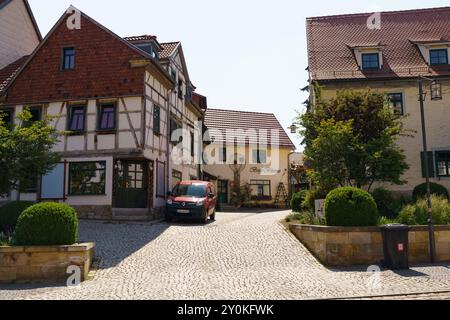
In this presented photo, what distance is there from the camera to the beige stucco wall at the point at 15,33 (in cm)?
2400

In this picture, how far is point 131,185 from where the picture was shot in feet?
64.4

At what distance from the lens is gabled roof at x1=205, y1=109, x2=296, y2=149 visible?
3612 centimetres

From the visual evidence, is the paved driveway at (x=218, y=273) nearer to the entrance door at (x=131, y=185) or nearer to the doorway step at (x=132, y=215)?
the doorway step at (x=132, y=215)

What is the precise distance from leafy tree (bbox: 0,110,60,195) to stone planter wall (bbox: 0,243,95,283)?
163 inches

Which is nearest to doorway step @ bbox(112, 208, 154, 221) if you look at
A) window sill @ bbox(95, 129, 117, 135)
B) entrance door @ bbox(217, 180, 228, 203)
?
window sill @ bbox(95, 129, 117, 135)

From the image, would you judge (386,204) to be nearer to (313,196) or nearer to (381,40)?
(313,196)

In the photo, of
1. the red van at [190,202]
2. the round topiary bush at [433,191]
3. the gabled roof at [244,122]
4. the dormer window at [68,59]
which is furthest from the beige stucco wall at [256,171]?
the round topiary bush at [433,191]

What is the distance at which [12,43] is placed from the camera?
81.3 feet

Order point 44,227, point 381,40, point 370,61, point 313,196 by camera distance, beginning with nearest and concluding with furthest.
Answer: point 44,227 → point 313,196 → point 370,61 → point 381,40

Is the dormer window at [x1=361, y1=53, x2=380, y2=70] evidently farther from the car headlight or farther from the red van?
the car headlight

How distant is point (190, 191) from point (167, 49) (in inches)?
400

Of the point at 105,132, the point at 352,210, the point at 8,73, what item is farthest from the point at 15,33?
the point at 352,210
